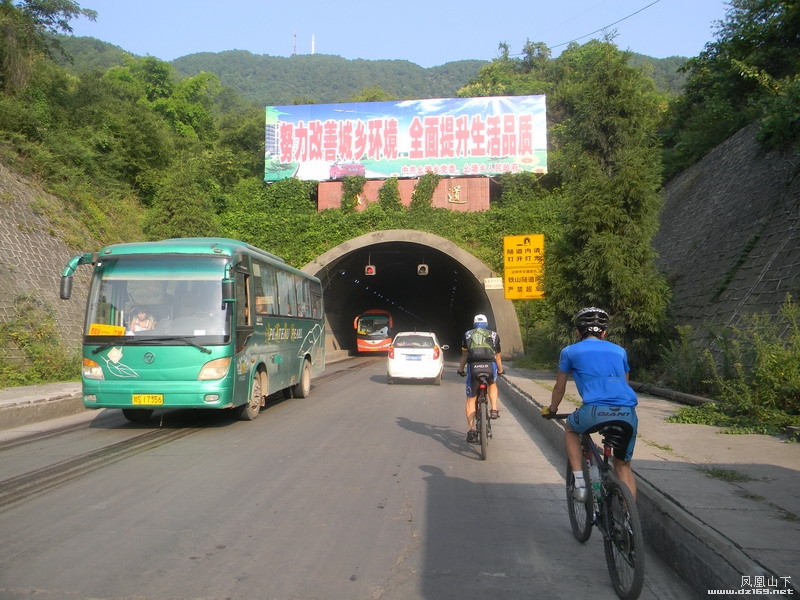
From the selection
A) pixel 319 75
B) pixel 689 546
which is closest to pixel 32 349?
pixel 689 546

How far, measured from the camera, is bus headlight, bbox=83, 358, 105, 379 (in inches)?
401

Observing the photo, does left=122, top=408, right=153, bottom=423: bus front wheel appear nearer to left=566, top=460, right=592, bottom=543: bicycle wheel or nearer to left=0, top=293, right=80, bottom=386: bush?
left=0, top=293, right=80, bottom=386: bush

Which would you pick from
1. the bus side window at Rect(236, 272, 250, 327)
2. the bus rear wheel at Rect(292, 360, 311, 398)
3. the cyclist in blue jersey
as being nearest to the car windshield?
the bus rear wheel at Rect(292, 360, 311, 398)

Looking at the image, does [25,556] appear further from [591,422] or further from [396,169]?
[396,169]

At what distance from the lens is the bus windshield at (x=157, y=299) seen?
10305mm

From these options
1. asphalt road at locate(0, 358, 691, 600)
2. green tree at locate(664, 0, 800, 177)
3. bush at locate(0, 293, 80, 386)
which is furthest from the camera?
green tree at locate(664, 0, 800, 177)

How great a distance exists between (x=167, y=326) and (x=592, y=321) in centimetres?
728

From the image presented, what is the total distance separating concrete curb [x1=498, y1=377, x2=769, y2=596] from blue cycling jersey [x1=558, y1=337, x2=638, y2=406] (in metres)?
0.88

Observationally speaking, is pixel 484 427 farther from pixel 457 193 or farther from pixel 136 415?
pixel 457 193

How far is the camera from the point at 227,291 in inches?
400

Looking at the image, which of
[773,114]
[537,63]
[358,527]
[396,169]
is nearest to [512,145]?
[396,169]

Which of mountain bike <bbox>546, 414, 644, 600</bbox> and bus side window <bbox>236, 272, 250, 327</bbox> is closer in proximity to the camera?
mountain bike <bbox>546, 414, 644, 600</bbox>

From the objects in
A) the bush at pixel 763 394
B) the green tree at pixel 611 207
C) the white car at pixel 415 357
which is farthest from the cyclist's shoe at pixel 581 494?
the white car at pixel 415 357

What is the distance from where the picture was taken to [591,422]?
14.9 ft
